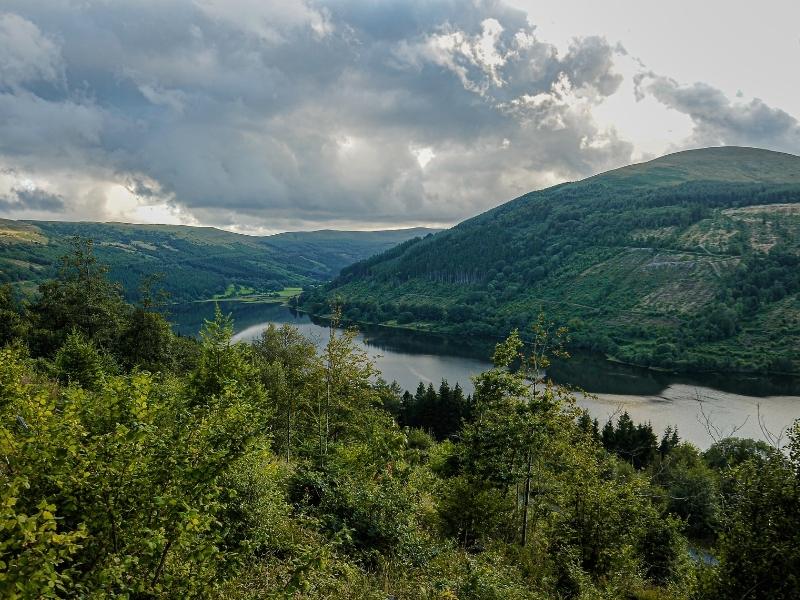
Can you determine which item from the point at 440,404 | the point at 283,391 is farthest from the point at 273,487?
the point at 440,404

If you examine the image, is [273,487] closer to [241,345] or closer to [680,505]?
[241,345]

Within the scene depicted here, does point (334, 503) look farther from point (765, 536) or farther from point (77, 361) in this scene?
point (77, 361)

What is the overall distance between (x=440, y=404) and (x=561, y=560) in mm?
57359

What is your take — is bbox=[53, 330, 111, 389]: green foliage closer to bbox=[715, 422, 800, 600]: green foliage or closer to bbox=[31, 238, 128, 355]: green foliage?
bbox=[31, 238, 128, 355]: green foliage

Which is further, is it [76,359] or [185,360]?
[185,360]

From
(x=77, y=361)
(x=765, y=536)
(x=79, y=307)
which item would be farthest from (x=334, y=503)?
(x=79, y=307)

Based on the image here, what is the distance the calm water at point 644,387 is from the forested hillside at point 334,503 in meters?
43.2

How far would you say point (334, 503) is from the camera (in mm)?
14719

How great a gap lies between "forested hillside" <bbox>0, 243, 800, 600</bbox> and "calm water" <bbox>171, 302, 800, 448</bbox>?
4321 cm

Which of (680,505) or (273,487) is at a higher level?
(273,487)

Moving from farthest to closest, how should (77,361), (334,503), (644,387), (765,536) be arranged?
(644,387)
(77,361)
(334,503)
(765,536)

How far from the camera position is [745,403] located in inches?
3629

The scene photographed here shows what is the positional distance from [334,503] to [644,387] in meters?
107

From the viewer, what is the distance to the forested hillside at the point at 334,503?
625cm
